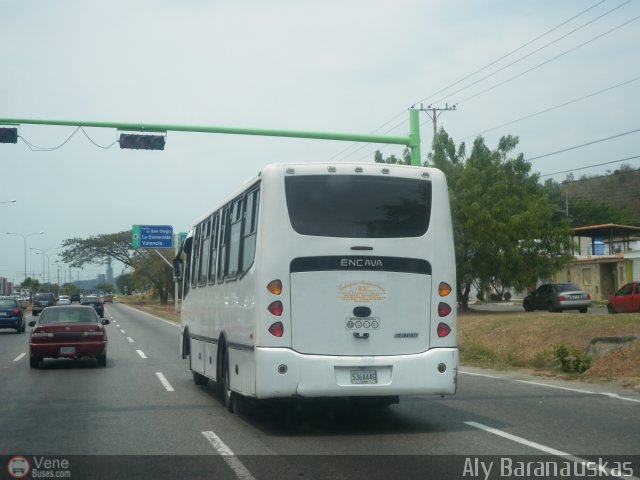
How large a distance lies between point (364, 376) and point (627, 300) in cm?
2489

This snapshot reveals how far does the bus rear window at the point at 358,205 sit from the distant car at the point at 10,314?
30.6 metres

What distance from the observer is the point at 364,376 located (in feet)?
33.4

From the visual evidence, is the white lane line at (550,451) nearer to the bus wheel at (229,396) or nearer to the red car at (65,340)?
the bus wheel at (229,396)

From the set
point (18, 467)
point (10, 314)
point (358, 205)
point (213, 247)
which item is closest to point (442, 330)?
point (358, 205)

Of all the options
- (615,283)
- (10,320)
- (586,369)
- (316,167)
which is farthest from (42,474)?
(615,283)

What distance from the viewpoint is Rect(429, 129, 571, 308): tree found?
37031mm

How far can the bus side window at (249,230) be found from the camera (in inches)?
424

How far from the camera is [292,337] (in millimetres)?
10141

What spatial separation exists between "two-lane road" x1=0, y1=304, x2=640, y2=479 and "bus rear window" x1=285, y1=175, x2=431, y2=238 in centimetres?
259

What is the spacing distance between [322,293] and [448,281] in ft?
5.65

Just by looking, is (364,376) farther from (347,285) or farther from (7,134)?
(7,134)

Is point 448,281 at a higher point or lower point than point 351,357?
higher

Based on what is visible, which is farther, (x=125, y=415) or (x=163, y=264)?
(x=163, y=264)

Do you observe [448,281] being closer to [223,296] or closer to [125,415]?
[223,296]
